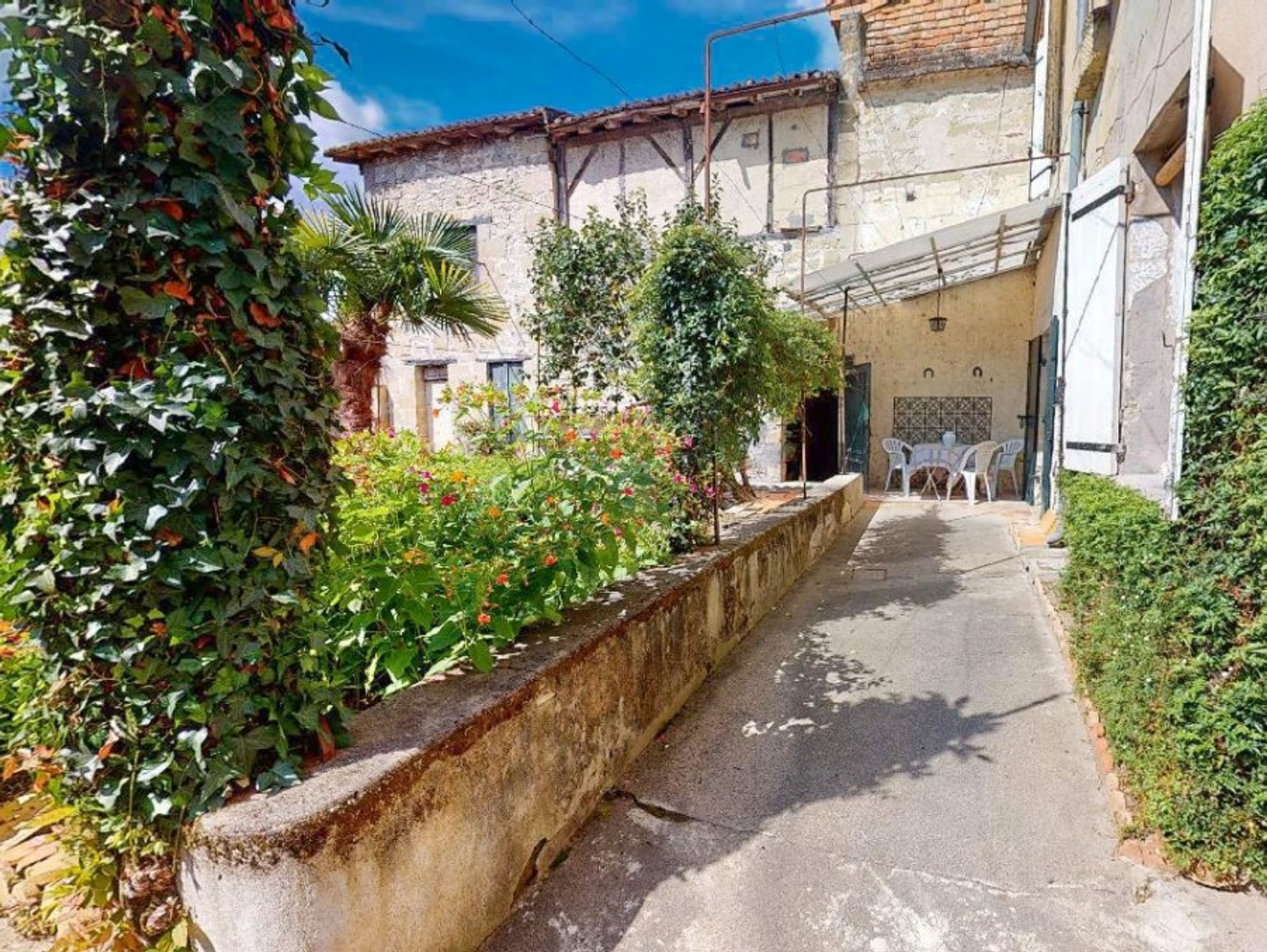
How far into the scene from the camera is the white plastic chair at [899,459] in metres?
10.1

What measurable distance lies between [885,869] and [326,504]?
212cm

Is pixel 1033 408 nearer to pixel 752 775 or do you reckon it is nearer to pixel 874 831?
pixel 752 775

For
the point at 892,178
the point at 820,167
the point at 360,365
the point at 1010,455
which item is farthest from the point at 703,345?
the point at 1010,455

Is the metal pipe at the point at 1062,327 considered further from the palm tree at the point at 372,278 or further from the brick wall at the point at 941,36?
the palm tree at the point at 372,278

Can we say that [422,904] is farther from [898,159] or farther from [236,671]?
[898,159]

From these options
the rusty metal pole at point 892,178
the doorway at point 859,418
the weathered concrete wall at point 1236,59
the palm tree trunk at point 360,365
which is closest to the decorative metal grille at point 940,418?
the doorway at point 859,418

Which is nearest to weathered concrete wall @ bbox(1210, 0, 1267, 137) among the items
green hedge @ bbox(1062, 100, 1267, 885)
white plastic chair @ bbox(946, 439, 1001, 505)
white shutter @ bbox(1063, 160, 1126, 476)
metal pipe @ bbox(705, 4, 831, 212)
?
green hedge @ bbox(1062, 100, 1267, 885)

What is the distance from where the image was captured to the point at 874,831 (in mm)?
2428

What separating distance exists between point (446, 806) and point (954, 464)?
9.74m

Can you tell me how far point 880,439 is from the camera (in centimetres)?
1103

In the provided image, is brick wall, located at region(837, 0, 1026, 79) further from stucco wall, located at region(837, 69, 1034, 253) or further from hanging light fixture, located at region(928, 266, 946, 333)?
hanging light fixture, located at region(928, 266, 946, 333)

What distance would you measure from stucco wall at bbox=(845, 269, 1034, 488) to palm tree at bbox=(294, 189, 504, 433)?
7.15 metres

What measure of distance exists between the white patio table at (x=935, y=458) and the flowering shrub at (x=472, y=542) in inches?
314

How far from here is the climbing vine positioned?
133 centimetres
